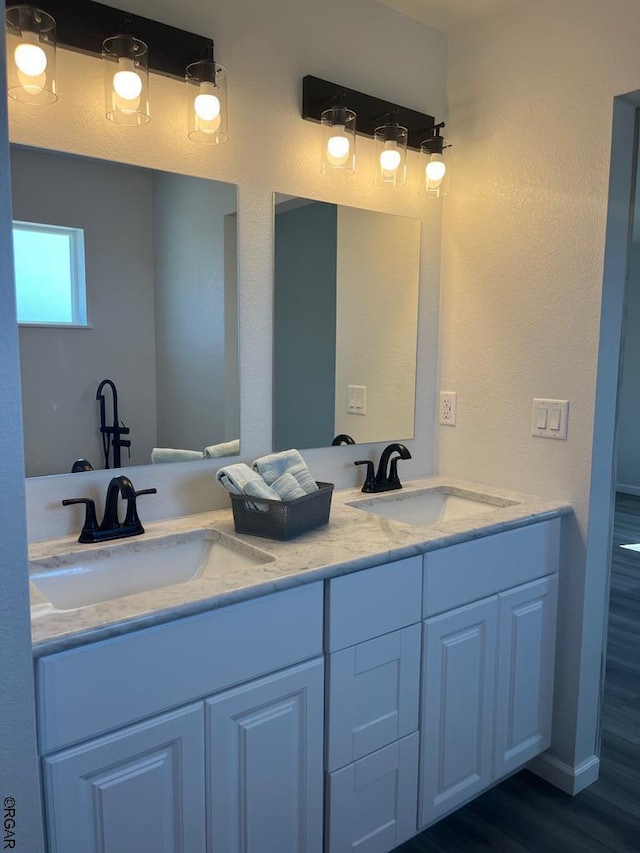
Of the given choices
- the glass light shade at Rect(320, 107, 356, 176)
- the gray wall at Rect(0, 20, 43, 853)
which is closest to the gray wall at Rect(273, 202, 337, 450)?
the glass light shade at Rect(320, 107, 356, 176)

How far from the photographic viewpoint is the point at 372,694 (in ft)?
5.09

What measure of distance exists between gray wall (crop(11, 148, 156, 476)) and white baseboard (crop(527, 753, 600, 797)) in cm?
166

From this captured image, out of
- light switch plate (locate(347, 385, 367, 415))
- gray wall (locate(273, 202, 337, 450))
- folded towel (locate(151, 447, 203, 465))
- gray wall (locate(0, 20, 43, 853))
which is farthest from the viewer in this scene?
light switch plate (locate(347, 385, 367, 415))

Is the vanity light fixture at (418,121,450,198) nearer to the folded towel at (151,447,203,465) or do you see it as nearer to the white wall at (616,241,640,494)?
the folded towel at (151,447,203,465)

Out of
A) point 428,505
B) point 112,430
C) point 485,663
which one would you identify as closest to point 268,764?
point 485,663

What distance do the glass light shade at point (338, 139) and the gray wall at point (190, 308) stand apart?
1.17 ft

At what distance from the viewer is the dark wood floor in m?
1.82

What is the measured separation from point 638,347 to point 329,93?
5448 millimetres

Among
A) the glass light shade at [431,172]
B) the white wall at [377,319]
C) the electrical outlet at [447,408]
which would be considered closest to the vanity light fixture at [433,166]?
the glass light shade at [431,172]

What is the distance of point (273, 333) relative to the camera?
192 centimetres

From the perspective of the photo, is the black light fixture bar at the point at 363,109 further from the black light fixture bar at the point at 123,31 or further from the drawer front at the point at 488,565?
the drawer front at the point at 488,565

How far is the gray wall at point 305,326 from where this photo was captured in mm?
1938

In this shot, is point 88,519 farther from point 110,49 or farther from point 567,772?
point 567,772

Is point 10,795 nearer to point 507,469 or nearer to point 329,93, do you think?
point 507,469
